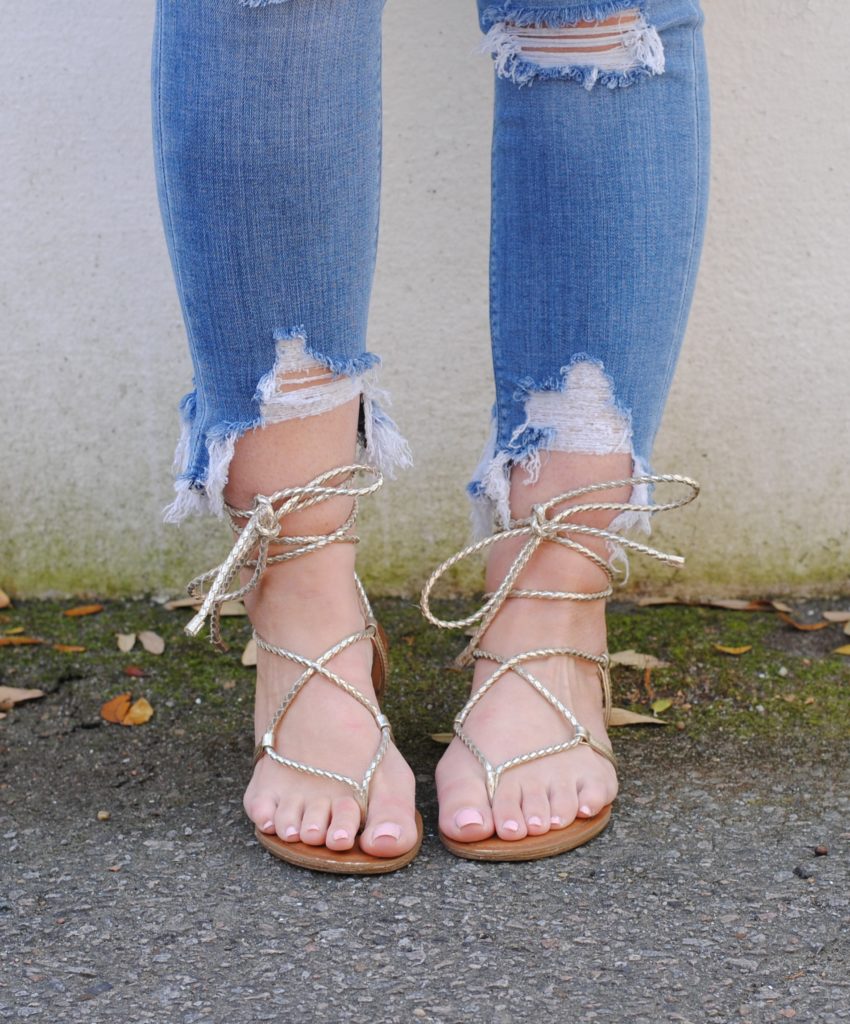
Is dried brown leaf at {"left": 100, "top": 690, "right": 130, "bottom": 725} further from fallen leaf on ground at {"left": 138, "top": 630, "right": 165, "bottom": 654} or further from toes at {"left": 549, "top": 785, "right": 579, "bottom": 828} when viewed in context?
toes at {"left": 549, "top": 785, "right": 579, "bottom": 828}

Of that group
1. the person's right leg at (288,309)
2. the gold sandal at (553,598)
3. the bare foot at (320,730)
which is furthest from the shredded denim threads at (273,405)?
the gold sandal at (553,598)

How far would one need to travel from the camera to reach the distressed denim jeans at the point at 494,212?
94 cm

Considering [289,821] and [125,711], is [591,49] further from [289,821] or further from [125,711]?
[125,711]

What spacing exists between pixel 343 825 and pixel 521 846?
0.53 ft

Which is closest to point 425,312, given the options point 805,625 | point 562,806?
point 805,625

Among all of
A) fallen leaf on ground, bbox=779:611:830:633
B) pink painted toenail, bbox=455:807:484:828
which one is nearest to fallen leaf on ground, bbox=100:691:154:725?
pink painted toenail, bbox=455:807:484:828

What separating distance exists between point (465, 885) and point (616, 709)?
41 cm

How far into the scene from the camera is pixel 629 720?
1.35 metres

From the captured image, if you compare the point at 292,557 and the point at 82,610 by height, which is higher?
the point at 292,557

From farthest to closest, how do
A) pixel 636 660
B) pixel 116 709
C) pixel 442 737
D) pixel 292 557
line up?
pixel 636 660, pixel 116 709, pixel 442 737, pixel 292 557

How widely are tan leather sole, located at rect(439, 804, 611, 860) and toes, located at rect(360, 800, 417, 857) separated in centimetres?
4

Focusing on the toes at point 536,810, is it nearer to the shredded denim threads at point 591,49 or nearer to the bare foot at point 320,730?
the bare foot at point 320,730

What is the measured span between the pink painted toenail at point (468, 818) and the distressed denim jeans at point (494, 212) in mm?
313

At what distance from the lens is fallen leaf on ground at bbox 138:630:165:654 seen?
5.20 ft
